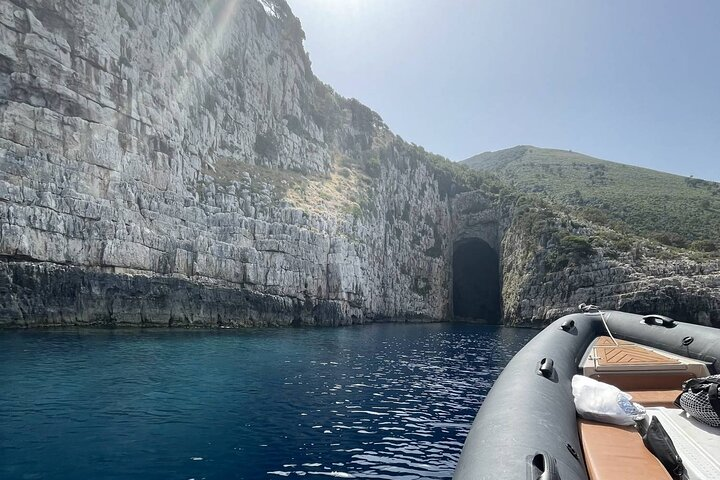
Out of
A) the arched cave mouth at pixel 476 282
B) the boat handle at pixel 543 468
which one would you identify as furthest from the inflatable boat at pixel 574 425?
the arched cave mouth at pixel 476 282

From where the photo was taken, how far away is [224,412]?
1212 cm

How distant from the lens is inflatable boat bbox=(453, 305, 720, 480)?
13.5 feet

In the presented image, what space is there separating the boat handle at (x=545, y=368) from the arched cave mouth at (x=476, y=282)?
2755 inches

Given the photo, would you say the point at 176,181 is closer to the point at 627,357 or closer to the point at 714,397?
the point at 627,357

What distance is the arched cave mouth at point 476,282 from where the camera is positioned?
76938 millimetres

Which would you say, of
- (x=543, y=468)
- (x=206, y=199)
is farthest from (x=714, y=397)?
(x=206, y=199)

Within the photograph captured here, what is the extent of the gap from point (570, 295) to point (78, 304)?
53927 mm

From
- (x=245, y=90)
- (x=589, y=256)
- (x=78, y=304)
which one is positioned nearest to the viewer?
(x=78, y=304)

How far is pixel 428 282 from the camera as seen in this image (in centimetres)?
7475

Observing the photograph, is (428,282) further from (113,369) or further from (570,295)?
(113,369)

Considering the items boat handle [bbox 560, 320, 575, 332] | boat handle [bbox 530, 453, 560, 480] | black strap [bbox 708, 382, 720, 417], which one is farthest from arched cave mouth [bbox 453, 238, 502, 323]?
boat handle [bbox 530, 453, 560, 480]

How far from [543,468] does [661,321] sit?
10539 millimetres

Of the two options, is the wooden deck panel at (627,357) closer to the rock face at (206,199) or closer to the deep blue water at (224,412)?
the deep blue water at (224,412)

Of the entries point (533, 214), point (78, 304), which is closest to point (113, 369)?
point (78, 304)
